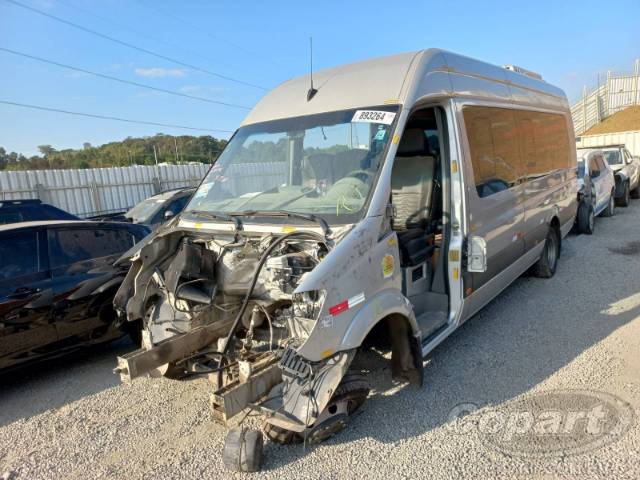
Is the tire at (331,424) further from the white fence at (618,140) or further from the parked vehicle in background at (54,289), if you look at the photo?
the white fence at (618,140)

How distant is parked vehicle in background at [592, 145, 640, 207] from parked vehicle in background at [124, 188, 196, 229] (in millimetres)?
12299

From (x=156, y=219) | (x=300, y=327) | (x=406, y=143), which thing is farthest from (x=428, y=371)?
(x=156, y=219)

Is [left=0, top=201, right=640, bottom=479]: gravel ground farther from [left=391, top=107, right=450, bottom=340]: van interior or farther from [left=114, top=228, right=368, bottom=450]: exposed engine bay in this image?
[left=391, top=107, right=450, bottom=340]: van interior

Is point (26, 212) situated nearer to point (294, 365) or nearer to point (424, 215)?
point (424, 215)

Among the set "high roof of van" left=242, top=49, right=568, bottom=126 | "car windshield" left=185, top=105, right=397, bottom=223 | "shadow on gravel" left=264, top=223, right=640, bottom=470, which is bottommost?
"shadow on gravel" left=264, top=223, right=640, bottom=470

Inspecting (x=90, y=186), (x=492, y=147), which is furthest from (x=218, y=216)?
(x=90, y=186)

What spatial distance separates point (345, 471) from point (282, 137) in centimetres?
278

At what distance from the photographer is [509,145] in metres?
5.54

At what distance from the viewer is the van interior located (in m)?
4.33

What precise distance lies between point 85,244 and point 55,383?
1.50 meters

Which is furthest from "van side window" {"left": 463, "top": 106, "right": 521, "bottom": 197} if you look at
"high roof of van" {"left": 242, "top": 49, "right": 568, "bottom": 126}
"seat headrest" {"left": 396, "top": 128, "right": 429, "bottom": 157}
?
"seat headrest" {"left": 396, "top": 128, "right": 429, "bottom": 157}

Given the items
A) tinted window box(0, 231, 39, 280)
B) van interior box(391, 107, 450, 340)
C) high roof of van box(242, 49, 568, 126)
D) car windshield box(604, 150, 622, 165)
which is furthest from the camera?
car windshield box(604, 150, 622, 165)

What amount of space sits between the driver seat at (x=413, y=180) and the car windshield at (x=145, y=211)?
6.56 m

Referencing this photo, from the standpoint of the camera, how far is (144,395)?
14.3 feet
